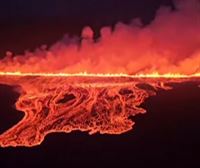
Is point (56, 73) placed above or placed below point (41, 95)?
above

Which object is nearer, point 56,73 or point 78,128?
point 78,128

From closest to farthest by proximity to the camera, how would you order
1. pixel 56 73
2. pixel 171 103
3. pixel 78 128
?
pixel 78 128
pixel 171 103
pixel 56 73

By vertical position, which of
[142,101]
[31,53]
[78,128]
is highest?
[31,53]

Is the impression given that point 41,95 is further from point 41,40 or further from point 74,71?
point 41,40

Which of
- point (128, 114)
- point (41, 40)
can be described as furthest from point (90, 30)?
point (128, 114)
